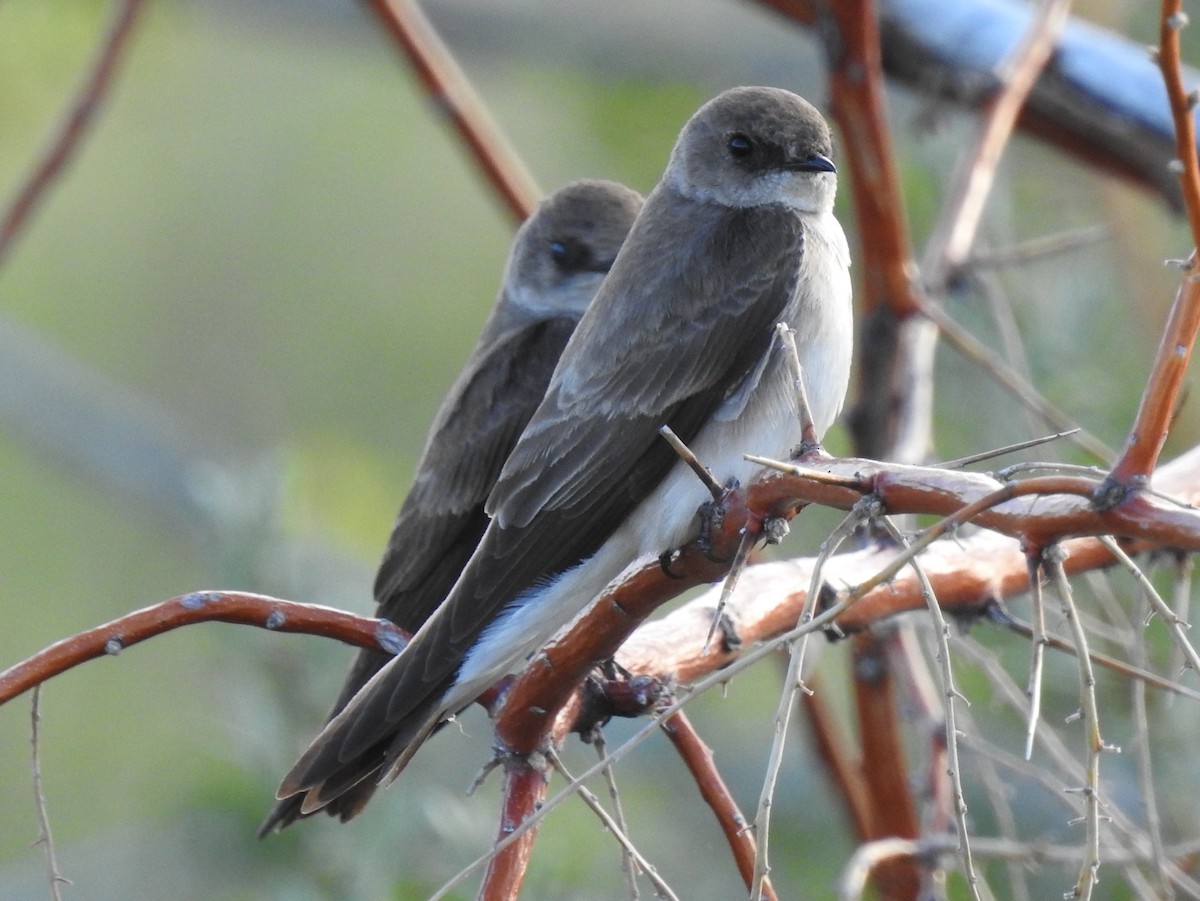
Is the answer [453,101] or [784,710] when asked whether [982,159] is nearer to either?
[453,101]

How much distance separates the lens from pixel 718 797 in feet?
7.20

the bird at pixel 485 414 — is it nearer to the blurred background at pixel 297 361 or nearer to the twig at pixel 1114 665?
the blurred background at pixel 297 361

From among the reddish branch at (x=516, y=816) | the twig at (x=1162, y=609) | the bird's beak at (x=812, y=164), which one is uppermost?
the bird's beak at (x=812, y=164)

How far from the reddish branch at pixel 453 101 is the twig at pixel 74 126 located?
2.19 ft

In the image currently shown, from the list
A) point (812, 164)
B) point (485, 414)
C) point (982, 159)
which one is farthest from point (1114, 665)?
point (982, 159)

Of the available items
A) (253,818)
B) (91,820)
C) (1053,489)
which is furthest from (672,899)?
(91,820)

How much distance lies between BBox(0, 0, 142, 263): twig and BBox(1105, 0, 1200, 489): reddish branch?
2985 mm

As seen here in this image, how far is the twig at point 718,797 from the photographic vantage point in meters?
2.11

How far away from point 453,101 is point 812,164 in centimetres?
101

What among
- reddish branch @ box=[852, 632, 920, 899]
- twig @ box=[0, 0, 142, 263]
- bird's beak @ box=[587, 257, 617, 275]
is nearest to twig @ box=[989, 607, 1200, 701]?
reddish branch @ box=[852, 632, 920, 899]

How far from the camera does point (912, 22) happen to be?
4.34 metres

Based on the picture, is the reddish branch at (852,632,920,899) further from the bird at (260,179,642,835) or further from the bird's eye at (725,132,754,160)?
the bird's eye at (725,132,754,160)

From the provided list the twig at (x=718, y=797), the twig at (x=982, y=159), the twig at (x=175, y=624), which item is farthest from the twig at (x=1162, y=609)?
the twig at (x=982, y=159)

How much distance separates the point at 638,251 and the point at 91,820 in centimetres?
821
